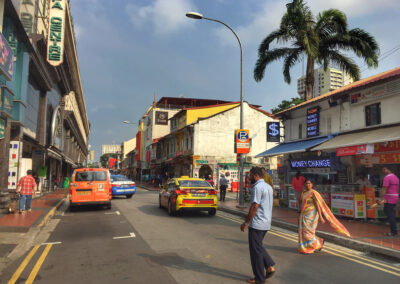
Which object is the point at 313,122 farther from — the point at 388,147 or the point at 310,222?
the point at 310,222

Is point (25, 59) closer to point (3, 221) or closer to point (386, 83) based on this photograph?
point (3, 221)

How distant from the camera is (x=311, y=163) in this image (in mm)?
15109

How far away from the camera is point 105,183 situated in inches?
547

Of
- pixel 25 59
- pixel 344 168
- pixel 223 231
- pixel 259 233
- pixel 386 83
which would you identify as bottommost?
pixel 223 231

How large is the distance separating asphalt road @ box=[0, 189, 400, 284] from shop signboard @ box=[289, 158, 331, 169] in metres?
6.23

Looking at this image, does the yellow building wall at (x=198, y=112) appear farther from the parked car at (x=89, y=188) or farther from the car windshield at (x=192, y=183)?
the car windshield at (x=192, y=183)

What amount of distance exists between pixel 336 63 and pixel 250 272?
62.1 ft

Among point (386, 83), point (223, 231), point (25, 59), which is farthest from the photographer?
point (25, 59)

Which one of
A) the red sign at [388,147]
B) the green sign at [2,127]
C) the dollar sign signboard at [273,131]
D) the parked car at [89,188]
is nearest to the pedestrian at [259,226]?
the red sign at [388,147]

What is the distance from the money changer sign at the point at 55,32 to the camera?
19.0 meters

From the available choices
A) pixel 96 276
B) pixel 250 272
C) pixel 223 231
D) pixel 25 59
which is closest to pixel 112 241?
pixel 96 276

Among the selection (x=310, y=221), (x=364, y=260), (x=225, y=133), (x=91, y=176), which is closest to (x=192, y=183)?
(x=91, y=176)

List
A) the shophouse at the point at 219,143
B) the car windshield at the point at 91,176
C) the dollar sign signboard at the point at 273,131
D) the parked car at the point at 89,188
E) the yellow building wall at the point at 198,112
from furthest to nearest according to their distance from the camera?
the yellow building wall at the point at 198,112 → the shophouse at the point at 219,143 → the dollar sign signboard at the point at 273,131 → the car windshield at the point at 91,176 → the parked car at the point at 89,188

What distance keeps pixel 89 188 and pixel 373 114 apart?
12.7m
